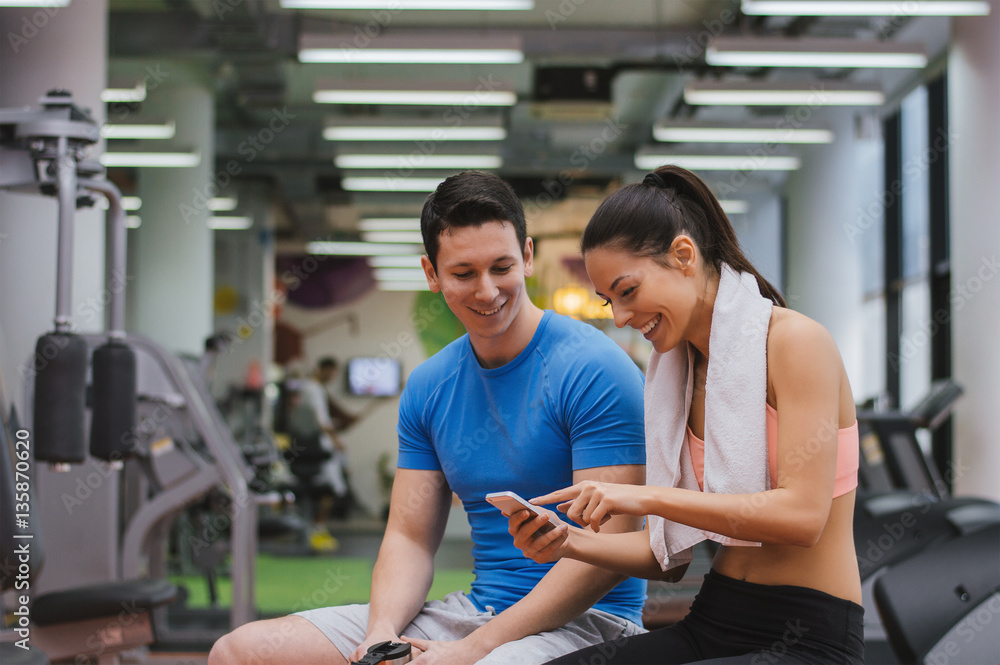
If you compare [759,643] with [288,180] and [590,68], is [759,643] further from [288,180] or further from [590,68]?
[288,180]

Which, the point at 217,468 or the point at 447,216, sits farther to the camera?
the point at 217,468

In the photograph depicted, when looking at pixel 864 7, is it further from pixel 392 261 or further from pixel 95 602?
pixel 392 261

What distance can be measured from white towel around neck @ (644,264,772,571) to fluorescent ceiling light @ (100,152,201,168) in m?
6.19

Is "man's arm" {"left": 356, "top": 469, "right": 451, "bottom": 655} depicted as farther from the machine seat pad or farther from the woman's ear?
the machine seat pad

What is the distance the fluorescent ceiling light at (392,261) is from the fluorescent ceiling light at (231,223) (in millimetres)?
1376

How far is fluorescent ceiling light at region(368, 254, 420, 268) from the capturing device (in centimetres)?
962

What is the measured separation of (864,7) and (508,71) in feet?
10.1

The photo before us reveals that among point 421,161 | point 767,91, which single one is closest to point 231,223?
point 421,161

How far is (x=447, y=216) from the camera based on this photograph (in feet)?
5.17

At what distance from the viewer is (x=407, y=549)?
168 cm

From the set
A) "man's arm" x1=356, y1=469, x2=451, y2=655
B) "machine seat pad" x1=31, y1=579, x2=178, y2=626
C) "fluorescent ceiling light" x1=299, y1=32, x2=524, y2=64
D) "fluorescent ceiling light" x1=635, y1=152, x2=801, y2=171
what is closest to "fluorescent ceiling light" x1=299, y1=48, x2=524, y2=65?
"fluorescent ceiling light" x1=299, y1=32, x2=524, y2=64

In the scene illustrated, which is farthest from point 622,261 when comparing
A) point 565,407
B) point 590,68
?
point 590,68

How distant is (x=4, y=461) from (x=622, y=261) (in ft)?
4.43

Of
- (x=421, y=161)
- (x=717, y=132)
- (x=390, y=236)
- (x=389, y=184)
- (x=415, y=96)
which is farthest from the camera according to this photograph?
(x=390, y=236)
